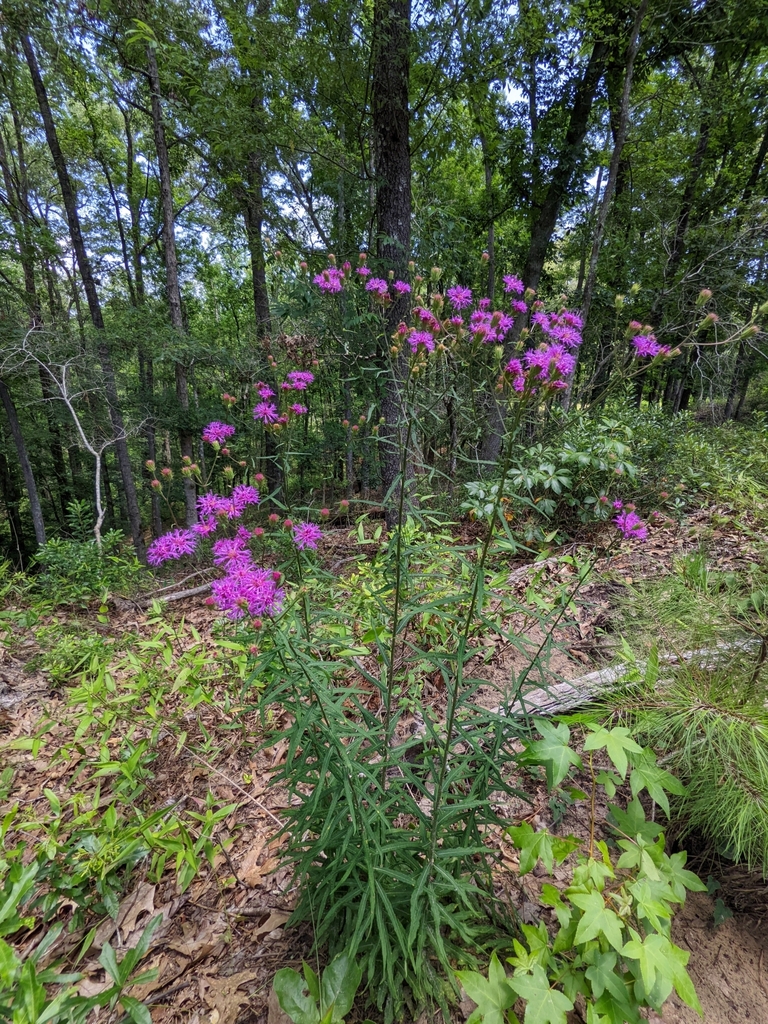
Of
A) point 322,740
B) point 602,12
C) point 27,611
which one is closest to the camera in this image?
point 322,740

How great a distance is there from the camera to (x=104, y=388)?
6.66 meters

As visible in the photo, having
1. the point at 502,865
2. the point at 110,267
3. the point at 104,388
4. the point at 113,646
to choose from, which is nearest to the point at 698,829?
the point at 502,865

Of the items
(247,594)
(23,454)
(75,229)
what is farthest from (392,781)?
(23,454)

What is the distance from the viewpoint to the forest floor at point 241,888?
123cm

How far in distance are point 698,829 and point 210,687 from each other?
2.24 metres

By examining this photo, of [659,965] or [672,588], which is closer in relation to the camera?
[659,965]

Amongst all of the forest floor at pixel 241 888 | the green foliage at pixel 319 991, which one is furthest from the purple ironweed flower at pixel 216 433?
the green foliage at pixel 319 991

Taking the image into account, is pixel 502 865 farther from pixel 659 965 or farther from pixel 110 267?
pixel 110 267

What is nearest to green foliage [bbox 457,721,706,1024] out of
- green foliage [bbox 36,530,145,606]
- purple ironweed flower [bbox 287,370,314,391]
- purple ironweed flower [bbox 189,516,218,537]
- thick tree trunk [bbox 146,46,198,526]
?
purple ironweed flower [bbox 189,516,218,537]

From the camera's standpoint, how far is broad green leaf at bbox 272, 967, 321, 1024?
106 centimetres

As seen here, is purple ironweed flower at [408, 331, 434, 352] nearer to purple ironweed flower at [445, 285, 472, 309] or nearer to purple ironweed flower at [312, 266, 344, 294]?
purple ironweed flower at [445, 285, 472, 309]

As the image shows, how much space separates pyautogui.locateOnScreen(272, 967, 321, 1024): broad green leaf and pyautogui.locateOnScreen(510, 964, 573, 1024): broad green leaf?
54 cm

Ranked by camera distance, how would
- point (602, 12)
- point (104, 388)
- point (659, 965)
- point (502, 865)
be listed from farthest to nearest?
point (104, 388), point (602, 12), point (502, 865), point (659, 965)

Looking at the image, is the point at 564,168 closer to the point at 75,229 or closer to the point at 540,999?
the point at 540,999
